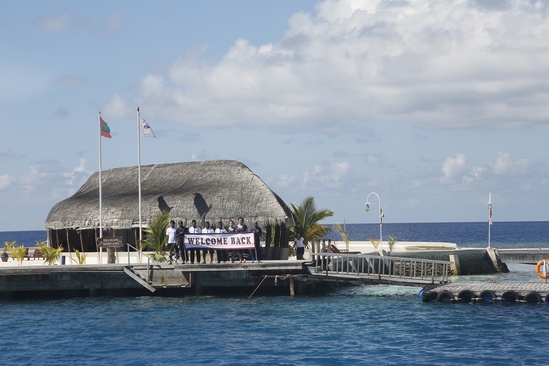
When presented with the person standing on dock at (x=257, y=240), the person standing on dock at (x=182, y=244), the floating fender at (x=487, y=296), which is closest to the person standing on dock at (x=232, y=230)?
the person standing on dock at (x=257, y=240)

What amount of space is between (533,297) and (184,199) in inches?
718

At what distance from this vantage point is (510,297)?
115ft

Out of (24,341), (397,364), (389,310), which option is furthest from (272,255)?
(397,364)

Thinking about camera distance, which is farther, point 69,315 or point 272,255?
point 272,255

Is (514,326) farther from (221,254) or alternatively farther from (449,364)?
(221,254)

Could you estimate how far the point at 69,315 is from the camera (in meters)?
35.4

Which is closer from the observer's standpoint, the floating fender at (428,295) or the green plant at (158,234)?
the floating fender at (428,295)

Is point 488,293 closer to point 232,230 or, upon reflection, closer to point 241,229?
point 241,229

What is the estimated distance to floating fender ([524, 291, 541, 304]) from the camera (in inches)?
1367

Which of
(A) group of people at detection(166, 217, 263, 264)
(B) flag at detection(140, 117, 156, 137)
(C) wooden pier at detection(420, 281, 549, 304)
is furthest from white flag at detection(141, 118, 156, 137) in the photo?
(C) wooden pier at detection(420, 281, 549, 304)

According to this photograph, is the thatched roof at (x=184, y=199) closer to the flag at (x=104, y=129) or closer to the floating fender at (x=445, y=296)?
the flag at (x=104, y=129)

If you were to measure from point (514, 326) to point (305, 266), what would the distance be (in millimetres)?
10718

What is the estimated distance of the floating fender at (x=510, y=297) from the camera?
35.0m

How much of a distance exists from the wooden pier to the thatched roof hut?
9148mm
